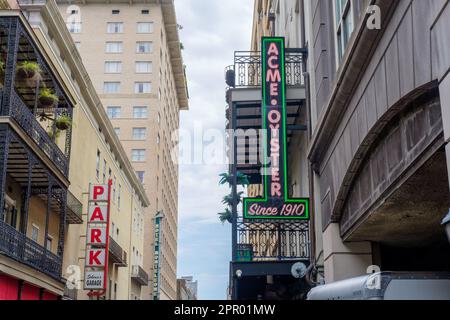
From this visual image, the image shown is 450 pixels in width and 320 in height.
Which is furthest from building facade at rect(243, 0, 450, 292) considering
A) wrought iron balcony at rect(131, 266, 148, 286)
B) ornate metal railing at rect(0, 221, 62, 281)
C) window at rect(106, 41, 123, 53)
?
window at rect(106, 41, 123, 53)

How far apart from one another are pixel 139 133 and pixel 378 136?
219 feet

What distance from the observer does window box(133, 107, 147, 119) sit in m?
75.6

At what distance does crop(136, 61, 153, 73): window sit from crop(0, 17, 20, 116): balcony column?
192ft

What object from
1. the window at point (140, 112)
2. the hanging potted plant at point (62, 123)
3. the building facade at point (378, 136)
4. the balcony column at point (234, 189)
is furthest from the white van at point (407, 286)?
the window at point (140, 112)

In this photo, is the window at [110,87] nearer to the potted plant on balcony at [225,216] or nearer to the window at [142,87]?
the window at [142,87]

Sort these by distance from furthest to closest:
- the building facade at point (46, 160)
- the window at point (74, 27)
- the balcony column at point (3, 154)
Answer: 1. the window at point (74, 27)
2. the building facade at point (46, 160)
3. the balcony column at point (3, 154)

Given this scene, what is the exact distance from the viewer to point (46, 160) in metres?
22.0

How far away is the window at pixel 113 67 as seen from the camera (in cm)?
7781

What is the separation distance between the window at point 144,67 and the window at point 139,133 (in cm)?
784

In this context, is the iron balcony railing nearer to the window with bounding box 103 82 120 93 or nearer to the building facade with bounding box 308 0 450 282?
the building facade with bounding box 308 0 450 282

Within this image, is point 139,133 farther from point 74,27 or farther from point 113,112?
point 74,27

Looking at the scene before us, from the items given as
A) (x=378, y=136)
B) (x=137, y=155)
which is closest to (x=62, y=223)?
(x=378, y=136)
